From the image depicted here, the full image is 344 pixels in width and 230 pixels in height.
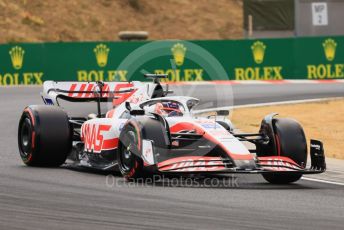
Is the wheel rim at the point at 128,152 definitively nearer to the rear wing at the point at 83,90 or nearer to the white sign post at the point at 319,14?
the rear wing at the point at 83,90

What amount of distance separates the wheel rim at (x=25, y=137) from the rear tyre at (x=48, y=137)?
0.01 meters

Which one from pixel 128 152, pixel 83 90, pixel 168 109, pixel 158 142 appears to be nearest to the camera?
pixel 158 142

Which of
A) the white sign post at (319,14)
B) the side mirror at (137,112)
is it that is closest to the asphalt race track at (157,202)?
the side mirror at (137,112)

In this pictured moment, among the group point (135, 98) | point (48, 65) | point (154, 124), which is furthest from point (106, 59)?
point (154, 124)

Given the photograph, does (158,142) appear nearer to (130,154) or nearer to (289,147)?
(130,154)

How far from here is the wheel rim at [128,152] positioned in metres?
12.6

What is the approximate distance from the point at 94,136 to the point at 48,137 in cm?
69

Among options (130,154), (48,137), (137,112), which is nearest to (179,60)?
(48,137)

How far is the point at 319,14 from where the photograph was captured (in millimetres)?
45375

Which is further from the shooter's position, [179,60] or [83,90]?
[179,60]

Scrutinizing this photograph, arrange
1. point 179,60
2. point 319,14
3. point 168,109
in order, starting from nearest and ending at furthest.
Answer: point 168,109, point 179,60, point 319,14

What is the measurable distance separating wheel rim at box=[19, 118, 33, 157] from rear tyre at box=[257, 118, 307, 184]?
3422 mm

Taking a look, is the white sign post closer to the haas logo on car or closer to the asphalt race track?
the asphalt race track

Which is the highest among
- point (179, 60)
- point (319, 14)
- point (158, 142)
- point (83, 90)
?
point (319, 14)
